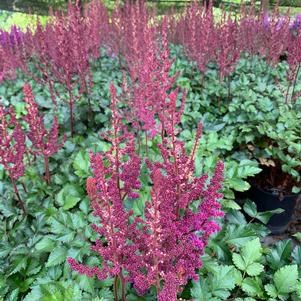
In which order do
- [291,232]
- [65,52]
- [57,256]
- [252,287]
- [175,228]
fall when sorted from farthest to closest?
[291,232] → [65,52] → [57,256] → [252,287] → [175,228]

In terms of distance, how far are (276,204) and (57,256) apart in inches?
89.3

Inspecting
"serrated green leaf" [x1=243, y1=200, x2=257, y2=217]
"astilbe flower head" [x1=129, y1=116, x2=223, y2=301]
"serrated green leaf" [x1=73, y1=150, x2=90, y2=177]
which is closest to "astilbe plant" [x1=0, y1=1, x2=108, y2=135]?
"serrated green leaf" [x1=73, y1=150, x2=90, y2=177]

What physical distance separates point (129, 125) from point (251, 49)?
7.27ft

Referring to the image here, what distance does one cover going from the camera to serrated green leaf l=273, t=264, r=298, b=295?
5.60ft

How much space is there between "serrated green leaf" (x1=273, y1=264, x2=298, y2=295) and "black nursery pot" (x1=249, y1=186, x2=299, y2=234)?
168 cm

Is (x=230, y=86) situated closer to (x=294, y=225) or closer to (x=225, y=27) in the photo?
(x=225, y=27)

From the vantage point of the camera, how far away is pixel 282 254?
6.59 feet

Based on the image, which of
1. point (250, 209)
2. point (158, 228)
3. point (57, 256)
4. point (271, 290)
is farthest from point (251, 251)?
point (57, 256)

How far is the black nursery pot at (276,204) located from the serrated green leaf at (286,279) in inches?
66.2

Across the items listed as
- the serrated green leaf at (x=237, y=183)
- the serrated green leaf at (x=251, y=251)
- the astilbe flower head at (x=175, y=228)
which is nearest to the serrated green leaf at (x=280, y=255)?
the serrated green leaf at (x=251, y=251)

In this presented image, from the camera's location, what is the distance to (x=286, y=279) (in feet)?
5.65

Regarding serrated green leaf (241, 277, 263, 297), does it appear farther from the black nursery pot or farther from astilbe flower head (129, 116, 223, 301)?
the black nursery pot

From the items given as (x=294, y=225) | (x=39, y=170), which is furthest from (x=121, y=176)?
(x=294, y=225)

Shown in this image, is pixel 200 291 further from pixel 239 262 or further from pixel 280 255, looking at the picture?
pixel 280 255
